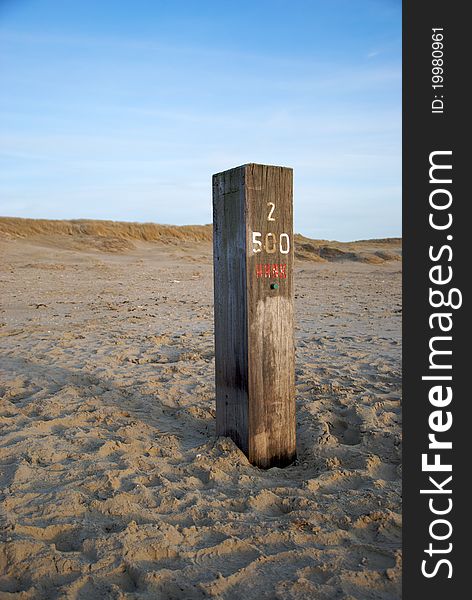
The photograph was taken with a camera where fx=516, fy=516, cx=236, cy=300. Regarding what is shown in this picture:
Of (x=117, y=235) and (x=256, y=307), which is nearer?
(x=256, y=307)

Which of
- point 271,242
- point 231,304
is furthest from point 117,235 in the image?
point 271,242

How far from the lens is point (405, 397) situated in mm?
2785

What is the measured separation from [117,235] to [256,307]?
1051 inches

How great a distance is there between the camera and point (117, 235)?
1138 inches

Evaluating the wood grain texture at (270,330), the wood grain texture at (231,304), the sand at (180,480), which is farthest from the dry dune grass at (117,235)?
the wood grain texture at (270,330)

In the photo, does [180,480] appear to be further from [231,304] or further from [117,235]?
[117,235]

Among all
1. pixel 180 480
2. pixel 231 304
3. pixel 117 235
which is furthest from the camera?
pixel 117 235

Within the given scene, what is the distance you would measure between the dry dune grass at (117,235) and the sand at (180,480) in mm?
18470

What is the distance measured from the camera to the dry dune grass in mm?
24984

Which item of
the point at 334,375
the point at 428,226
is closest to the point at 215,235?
the point at 428,226

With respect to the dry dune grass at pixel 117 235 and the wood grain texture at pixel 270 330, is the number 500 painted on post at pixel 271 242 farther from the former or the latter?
the dry dune grass at pixel 117 235

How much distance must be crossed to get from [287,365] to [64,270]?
14532 millimetres

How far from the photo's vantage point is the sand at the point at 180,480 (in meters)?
2.31

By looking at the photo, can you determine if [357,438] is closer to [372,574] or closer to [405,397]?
[405,397]
